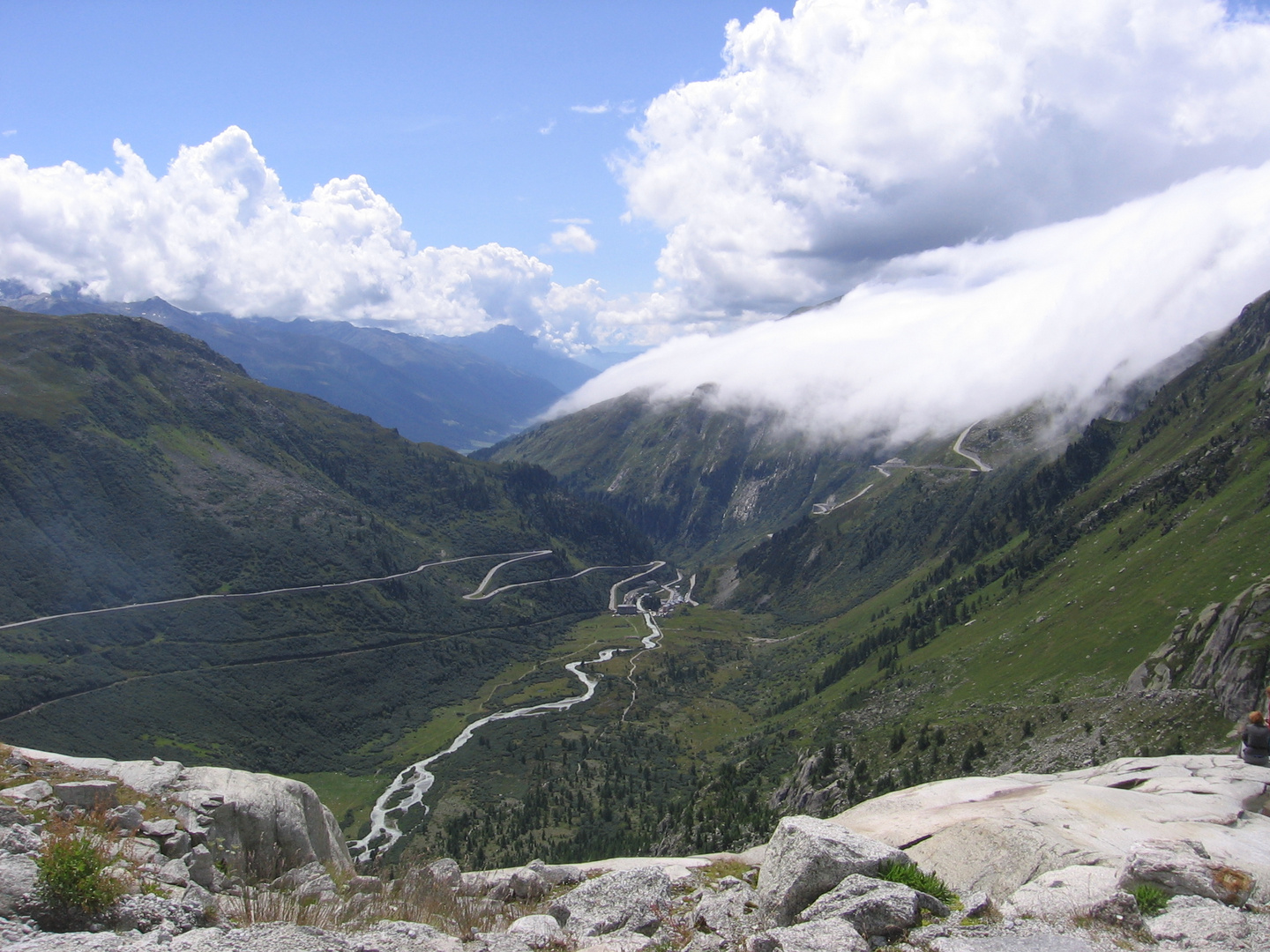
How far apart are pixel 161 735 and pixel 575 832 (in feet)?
291

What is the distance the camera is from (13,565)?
153m

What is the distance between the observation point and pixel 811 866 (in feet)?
47.1

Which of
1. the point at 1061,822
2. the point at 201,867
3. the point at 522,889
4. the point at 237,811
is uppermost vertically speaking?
the point at 237,811

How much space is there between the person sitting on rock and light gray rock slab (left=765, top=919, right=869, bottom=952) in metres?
22.0

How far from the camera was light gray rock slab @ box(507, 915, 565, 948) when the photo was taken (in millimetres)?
14609

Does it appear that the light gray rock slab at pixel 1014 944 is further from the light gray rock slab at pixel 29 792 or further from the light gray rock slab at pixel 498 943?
the light gray rock slab at pixel 29 792

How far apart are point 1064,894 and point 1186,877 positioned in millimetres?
2399

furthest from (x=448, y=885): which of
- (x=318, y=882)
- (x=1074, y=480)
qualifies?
(x=1074, y=480)

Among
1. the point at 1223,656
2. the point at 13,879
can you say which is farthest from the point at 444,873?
the point at 1223,656

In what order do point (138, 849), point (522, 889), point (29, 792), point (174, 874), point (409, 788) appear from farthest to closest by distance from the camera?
1. point (409, 788)
2. point (522, 889)
3. point (29, 792)
4. point (138, 849)
5. point (174, 874)

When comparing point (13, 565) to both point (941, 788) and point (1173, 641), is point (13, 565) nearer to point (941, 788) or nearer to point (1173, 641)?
point (941, 788)

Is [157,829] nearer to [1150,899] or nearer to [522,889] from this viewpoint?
[522,889]

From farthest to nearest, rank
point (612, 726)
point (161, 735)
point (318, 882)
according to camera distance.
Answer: point (612, 726)
point (161, 735)
point (318, 882)

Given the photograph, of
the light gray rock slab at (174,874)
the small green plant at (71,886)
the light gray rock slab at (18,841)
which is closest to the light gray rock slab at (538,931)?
the light gray rock slab at (174,874)
